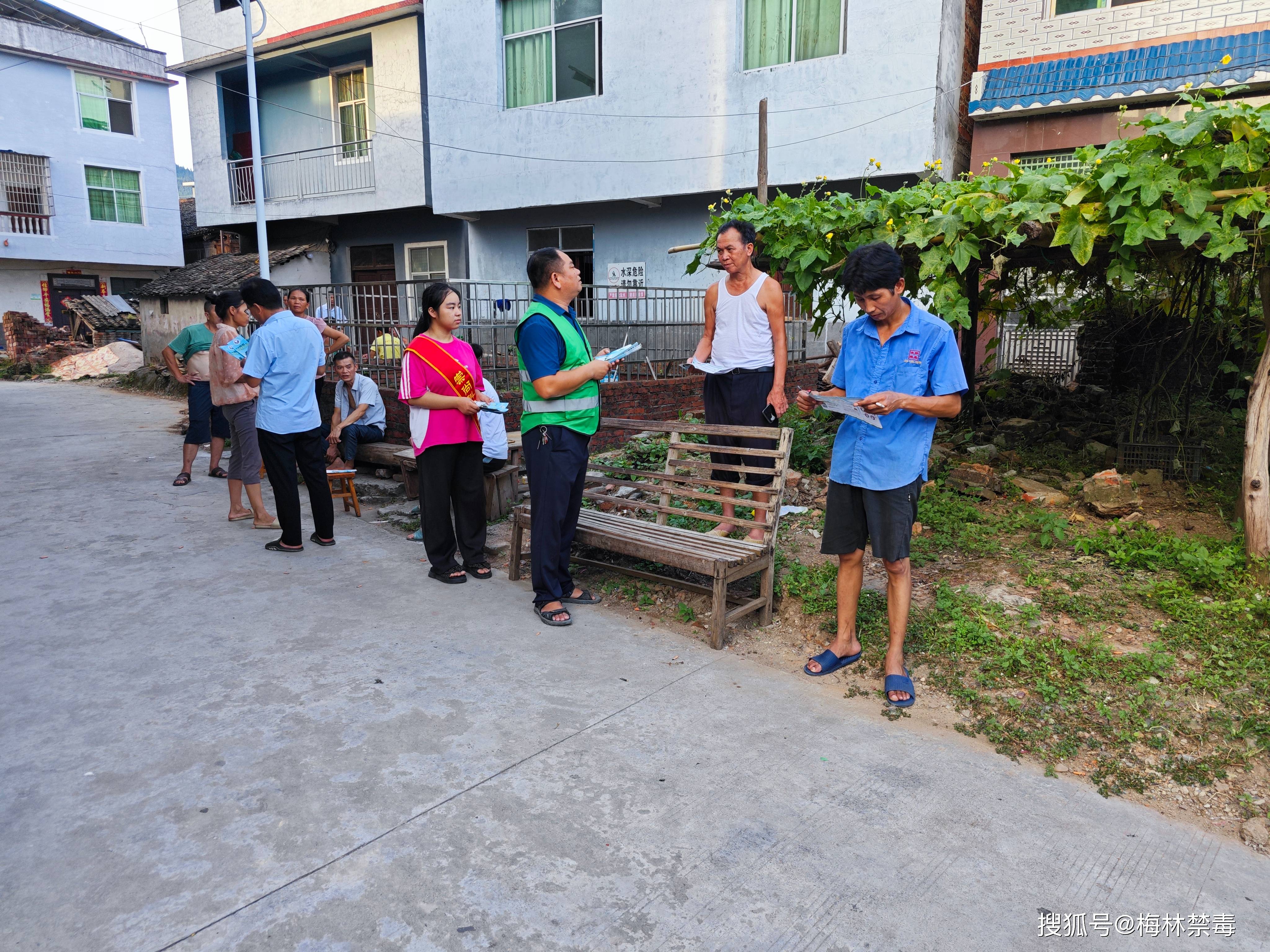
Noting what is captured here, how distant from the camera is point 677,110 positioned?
12438mm

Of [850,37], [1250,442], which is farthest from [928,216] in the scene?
[850,37]

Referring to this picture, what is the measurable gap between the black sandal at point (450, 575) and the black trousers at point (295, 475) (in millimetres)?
1161

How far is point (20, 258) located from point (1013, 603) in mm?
27785

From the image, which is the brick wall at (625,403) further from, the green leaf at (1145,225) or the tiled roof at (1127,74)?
the tiled roof at (1127,74)

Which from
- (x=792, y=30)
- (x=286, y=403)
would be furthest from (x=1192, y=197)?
(x=792, y=30)

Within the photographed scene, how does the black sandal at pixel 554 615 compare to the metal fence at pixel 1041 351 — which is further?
the metal fence at pixel 1041 351

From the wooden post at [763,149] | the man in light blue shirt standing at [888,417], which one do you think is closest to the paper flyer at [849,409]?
the man in light blue shirt standing at [888,417]

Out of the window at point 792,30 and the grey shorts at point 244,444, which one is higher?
the window at point 792,30

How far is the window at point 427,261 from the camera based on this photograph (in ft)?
55.1

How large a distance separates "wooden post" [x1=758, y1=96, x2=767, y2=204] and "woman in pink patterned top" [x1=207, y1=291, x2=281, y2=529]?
609 centimetres

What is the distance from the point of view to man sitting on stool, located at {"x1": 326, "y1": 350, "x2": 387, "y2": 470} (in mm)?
7449

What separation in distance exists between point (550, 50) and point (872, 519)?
12502 mm

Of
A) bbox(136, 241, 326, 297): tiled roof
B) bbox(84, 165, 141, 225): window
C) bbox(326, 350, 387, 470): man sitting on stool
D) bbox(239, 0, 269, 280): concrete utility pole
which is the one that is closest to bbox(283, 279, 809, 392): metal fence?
bbox(326, 350, 387, 470): man sitting on stool

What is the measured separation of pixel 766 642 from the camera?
14.2ft
